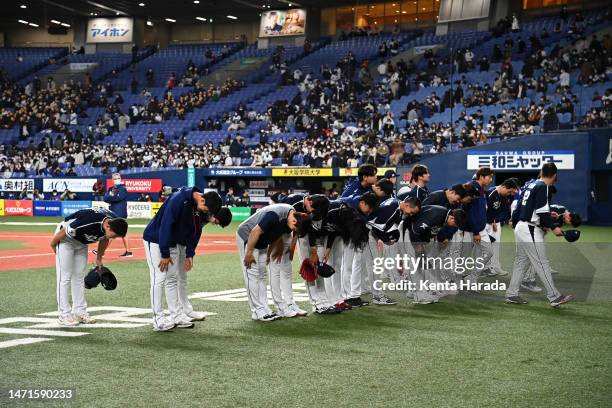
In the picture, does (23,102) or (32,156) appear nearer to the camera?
(32,156)

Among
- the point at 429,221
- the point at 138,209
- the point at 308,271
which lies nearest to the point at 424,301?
the point at 429,221

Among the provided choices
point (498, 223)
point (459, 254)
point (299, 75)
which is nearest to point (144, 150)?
point (299, 75)

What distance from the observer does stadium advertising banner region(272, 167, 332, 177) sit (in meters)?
37.8

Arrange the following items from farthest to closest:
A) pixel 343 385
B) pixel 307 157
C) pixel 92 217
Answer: pixel 307 157, pixel 92 217, pixel 343 385

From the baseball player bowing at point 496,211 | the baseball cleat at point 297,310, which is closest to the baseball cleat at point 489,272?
the baseball player bowing at point 496,211

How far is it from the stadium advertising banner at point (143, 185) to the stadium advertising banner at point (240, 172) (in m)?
2.99

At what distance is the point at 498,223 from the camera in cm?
1661

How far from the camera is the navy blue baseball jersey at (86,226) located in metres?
9.84

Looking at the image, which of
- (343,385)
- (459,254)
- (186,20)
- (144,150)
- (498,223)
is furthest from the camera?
(186,20)

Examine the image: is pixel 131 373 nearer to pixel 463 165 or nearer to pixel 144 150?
pixel 463 165

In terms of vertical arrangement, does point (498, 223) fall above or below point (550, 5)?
below

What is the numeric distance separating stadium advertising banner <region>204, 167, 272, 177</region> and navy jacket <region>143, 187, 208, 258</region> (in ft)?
97.3

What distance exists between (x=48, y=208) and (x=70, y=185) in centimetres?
170

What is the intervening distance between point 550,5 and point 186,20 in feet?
89.9
